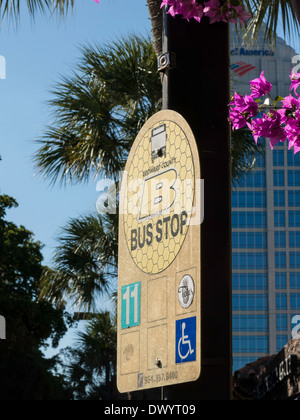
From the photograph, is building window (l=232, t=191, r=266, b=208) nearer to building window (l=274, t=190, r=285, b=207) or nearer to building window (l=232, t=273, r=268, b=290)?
building window (l=274, t=190, r=285, b=207)

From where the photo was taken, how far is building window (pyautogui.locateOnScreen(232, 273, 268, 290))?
4641 inches

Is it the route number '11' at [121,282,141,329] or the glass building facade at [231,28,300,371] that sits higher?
the glass building facade at [231,28,300,371]

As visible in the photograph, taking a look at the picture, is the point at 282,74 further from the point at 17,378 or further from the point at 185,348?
the point at 185,348

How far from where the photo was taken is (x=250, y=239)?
394ft

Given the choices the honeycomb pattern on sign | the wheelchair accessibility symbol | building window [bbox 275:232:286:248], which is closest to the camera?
the wheelchair accessibility symbol

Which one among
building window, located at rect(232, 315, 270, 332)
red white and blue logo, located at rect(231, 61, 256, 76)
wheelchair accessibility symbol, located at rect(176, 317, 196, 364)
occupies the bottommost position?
wheelchair accessibility symbol, located at rect(176, 317, 196, 364)

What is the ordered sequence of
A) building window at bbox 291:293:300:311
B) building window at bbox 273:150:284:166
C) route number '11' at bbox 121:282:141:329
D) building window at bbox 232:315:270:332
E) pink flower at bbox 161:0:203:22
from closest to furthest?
route number '11' at bbox 121:282:141:329 → pink flower at bbox 161:0:203:22 → building window at bbox 291:293:300:311 → building window at bbox 232:315:270:332 → building window at bbox 273:150:284:166

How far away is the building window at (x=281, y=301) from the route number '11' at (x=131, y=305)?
387ft

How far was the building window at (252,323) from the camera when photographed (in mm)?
117438

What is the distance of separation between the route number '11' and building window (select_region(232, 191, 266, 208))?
118309 mm

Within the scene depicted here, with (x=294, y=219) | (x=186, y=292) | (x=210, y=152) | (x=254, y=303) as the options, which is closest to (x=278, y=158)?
(x=294, y=219)

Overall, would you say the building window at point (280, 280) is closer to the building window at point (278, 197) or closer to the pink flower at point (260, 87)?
the building window at point (278, 197)

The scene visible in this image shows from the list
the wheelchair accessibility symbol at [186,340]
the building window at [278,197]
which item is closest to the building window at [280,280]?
the building window at [278,197]

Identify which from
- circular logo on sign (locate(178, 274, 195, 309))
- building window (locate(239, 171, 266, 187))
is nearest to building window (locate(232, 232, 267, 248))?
building window (locate(239, 171, 266, 187))
